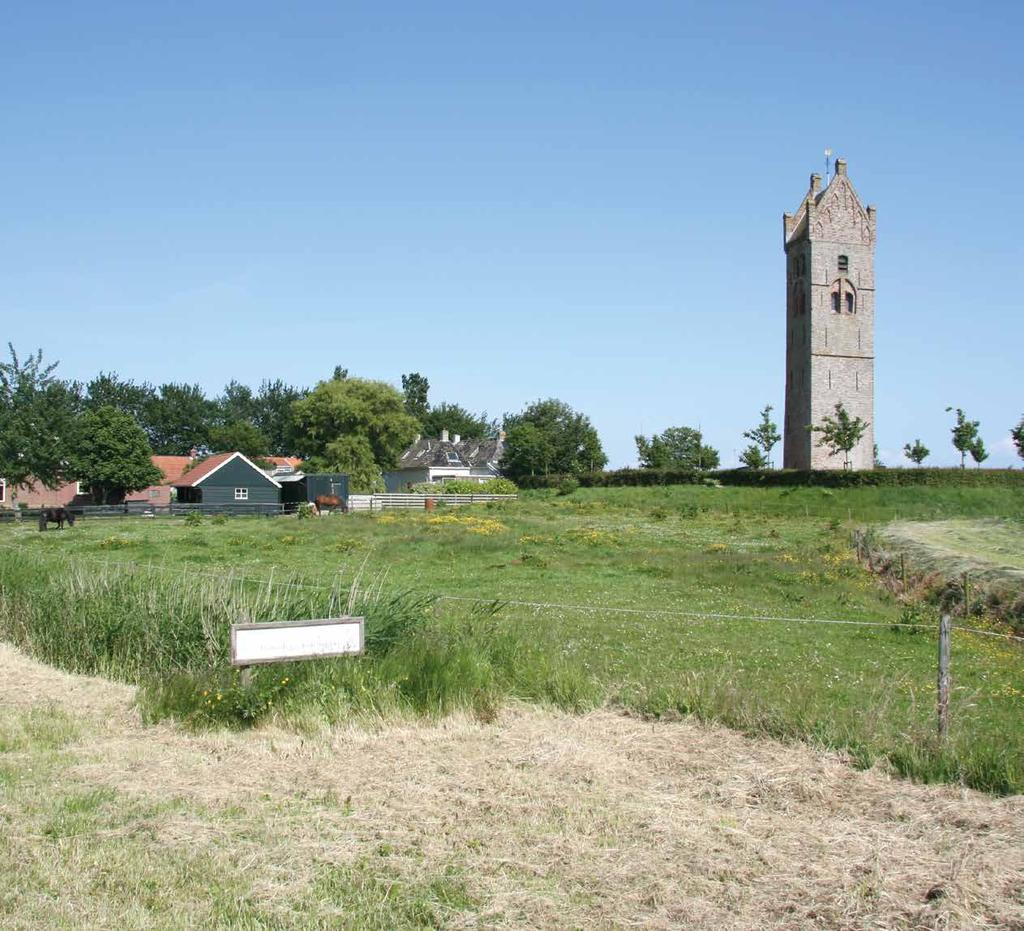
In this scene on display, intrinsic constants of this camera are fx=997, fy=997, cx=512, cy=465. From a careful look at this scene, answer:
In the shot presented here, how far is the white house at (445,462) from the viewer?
114250mm

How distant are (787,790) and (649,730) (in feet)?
6.71

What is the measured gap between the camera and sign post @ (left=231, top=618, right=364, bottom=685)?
1027cm

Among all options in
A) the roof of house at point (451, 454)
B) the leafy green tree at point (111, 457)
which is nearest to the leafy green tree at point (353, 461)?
the leafy green tree at point (111, 457)

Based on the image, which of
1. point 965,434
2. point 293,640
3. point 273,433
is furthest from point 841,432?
point 273,433

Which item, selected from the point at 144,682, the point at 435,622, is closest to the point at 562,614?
the point at 435,622

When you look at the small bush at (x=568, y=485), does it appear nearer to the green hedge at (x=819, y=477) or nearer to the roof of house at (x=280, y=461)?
the green hedge at (x=819, y=477)

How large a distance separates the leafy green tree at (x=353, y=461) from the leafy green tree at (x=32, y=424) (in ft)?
76.7

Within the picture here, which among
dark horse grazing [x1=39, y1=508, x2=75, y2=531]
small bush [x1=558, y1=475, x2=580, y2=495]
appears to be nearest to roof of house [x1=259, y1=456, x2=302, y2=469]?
small bush [x1=558, y1=475, x2=580, y2=495]

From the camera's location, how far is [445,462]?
115188 mm

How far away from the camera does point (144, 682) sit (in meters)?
12.2

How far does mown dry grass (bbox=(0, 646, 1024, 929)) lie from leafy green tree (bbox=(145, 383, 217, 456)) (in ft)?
403

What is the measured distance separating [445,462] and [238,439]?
28.0m

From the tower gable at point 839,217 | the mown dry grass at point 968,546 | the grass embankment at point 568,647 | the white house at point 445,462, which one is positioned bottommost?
the grass embankment at point 568,647

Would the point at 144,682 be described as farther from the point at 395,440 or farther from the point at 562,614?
the point at 395,440
